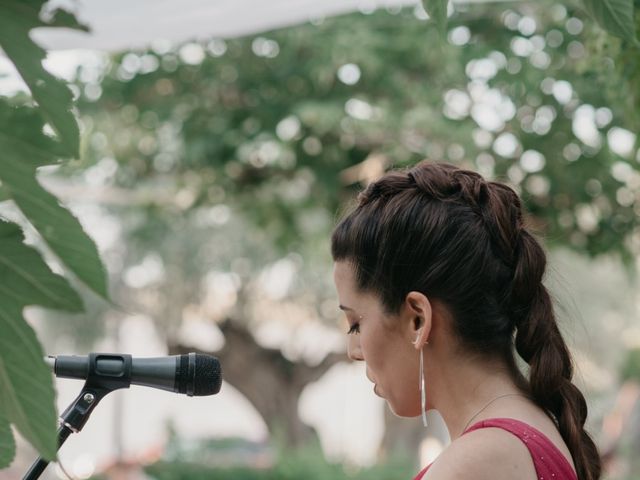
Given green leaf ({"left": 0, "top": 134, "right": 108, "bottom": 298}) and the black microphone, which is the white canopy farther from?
green leaf ({"left": 0, "top": 134, "right": 108, "bottom": 298})

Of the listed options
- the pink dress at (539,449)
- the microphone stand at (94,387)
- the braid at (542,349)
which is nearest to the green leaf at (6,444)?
the microphone stand at (94,387)

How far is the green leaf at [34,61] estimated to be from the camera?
53 cm

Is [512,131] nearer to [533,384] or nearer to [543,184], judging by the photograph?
[543,184]

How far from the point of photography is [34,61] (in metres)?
0.53

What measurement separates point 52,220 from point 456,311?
941 mm

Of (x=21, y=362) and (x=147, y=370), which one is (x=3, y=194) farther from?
(x=147, y=370)

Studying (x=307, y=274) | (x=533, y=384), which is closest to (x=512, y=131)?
(x=533, y=384)

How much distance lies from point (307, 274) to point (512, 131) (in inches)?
413

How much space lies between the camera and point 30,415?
505 millimetres

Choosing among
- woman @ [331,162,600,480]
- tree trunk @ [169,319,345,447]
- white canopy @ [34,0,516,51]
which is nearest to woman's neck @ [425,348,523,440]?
woman @ [331,162,600,480]

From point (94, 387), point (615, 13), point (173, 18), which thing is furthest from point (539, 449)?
point (173, 18)

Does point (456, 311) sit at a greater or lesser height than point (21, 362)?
lesser

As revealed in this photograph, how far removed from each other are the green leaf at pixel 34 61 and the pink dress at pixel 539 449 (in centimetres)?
87

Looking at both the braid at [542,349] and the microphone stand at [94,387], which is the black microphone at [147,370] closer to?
the microphone stand at [94,387]
